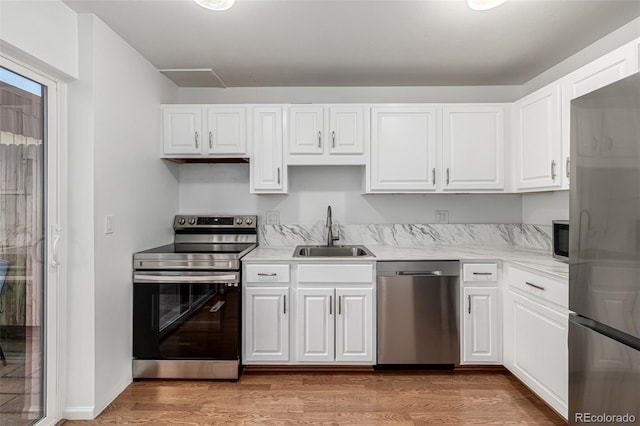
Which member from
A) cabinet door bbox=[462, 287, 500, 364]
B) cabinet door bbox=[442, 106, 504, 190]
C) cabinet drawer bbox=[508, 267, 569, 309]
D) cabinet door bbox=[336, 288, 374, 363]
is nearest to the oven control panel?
cabinet door bbox=[336, 288, 374, 363]

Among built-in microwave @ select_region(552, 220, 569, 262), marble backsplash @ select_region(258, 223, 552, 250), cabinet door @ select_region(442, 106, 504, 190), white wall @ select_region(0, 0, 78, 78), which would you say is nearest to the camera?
white wall @ select_region(0, 0, 78, 78)

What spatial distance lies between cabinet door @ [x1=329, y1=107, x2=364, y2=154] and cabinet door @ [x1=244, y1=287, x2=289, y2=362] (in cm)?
120

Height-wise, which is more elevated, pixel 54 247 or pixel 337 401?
pixel 54 247

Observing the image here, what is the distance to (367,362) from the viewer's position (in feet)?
8.71

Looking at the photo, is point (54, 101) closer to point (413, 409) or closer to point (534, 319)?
point (413, 409)

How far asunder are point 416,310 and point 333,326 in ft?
1.96

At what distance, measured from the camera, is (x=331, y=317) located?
104 inches

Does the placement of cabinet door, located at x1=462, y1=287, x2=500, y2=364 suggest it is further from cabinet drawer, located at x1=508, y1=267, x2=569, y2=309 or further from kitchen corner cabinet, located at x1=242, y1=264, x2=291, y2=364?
kitchen corner cabinet, located at x1=242, y1=264, x2=291, y2=364

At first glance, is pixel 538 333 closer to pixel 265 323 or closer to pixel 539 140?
pixel 539 140

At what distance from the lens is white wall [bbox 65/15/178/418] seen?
2.12 m

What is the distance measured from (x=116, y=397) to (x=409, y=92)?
323 cm

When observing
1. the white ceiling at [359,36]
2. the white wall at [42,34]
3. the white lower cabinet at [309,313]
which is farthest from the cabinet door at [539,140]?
the white wall at [42,34]

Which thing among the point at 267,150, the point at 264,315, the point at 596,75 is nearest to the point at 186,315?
the point at 264,315

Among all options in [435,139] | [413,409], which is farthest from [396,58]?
[413,409]
